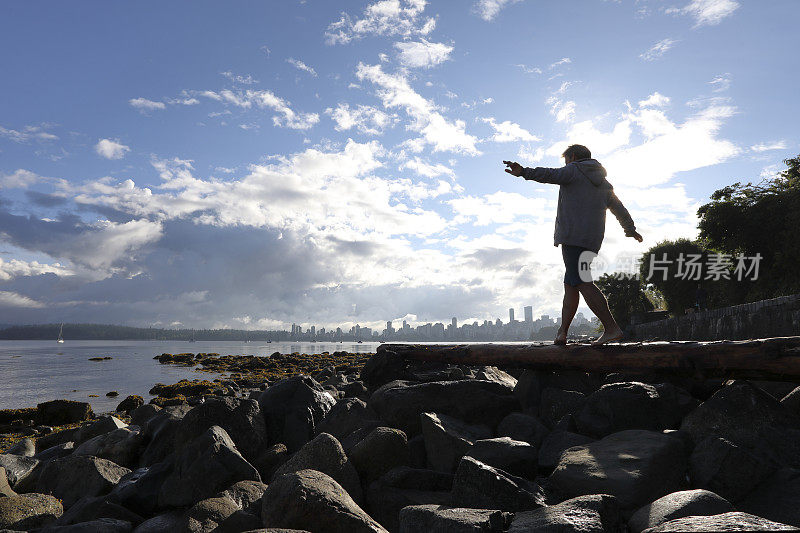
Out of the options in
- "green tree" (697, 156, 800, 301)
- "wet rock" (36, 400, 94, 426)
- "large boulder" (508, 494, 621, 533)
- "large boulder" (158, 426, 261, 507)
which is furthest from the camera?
"green tree" (697, 156, 800, 301)

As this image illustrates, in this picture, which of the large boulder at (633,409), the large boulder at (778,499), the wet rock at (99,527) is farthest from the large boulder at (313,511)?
the large boulder at (778,499)

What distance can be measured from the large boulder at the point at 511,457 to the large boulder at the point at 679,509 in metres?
1.12

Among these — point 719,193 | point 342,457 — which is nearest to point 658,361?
point 342,457

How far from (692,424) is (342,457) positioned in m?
3.09

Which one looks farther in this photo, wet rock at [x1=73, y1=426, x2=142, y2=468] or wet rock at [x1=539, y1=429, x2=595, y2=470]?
wet rock at [x1=73, y1=426, x2=142, y2=468]

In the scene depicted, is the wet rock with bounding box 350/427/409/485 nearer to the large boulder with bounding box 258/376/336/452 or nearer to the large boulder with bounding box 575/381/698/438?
the large boulder with bounding box 575/381/698/438

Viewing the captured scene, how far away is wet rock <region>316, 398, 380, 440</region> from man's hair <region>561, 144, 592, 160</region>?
426 cm

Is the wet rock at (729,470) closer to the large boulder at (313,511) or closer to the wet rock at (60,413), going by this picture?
the large boulder at (313,511)

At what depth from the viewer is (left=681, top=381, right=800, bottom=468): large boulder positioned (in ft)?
Answer: 10.6

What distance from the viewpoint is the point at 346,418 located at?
6.25 m

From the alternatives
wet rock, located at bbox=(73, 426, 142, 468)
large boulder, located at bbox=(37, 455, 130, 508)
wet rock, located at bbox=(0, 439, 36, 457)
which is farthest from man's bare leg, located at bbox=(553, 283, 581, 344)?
wet rock, located at bbox=(0, 439, 36, 457)

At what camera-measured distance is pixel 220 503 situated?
4008 mm

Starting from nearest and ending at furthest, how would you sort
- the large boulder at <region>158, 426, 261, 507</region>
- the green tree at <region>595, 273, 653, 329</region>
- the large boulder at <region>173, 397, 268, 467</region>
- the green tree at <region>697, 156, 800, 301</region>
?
the large boulder at <region>158, 426, 261, 507</region>, the large boulder at <region>173, 397, 268, 467</region>, the green tree at <region>697, 156, 800, 301</region>, the green tree at <region>595, 273, 653, 329</region>

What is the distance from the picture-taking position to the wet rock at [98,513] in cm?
444
